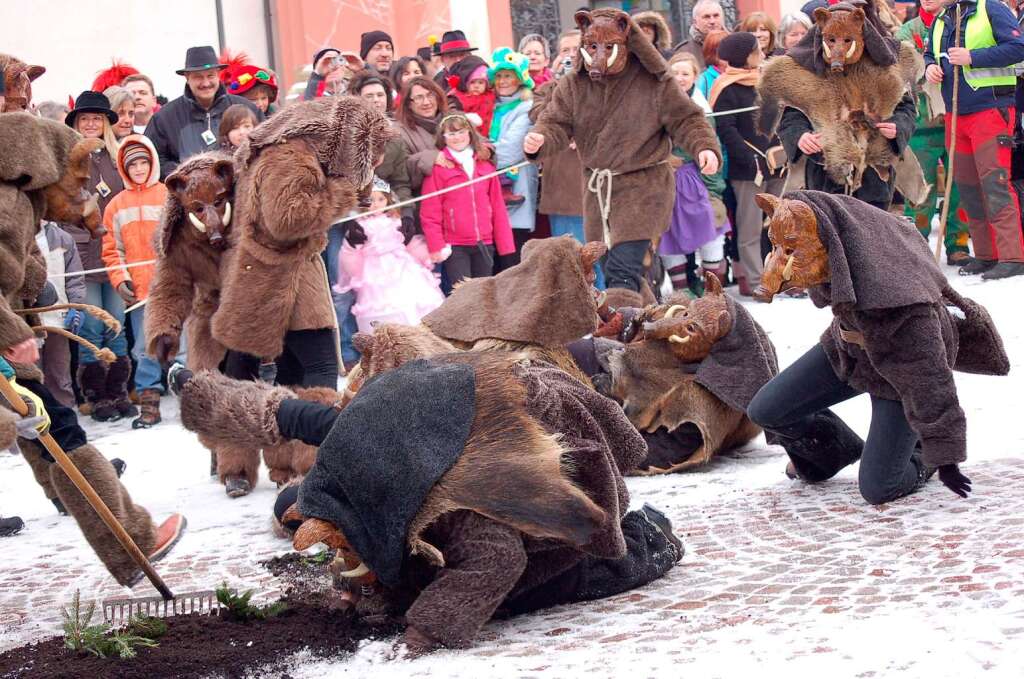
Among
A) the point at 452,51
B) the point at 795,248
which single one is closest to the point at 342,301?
the point at 452,51

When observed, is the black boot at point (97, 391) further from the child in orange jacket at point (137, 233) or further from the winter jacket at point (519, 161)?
the winter jacket at point (519, 161)

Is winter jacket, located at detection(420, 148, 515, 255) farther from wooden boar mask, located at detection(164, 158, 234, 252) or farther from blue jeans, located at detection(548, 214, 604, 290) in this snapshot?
wooden boar mask, located at detection(164, 158, 234, 252)

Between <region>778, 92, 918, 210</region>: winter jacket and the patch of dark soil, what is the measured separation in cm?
511

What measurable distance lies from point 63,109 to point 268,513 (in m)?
4.48

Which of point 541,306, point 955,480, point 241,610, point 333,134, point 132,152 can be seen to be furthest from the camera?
point 132,152

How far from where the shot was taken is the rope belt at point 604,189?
8.49m

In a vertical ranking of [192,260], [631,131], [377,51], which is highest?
[377,51]

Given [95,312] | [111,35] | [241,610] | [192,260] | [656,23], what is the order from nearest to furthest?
1. [241,610]
2. [95,312]
3. [192,260]
4. [656,23]
5. [111,35]

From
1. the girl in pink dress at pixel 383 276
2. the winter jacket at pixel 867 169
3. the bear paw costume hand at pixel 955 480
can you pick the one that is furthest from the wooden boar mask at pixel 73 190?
the winter jacket at pixel 867 169

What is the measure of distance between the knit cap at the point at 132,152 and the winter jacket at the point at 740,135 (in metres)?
4.29

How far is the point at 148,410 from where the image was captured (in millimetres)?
8695

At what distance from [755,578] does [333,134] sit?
2.64m

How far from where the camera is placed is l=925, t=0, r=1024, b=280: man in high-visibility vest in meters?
9.86

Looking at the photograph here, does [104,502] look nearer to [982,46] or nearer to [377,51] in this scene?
[377,51]
